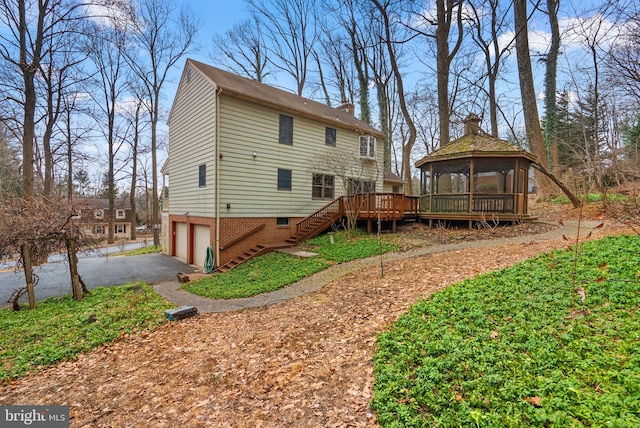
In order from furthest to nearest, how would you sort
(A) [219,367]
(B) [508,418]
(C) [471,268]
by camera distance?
(C) [471,268]
(A) [219,367]
(B) [508,418]

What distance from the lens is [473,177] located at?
38.2 feet

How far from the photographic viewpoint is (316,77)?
25.1 m

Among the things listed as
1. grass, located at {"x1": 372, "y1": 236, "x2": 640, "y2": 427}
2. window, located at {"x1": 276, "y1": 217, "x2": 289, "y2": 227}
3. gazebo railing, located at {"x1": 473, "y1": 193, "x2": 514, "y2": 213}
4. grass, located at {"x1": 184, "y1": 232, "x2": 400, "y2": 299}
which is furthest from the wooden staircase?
grass, located at {"x1": 372, "y1": 236, "x2": 640, "y2": 427}

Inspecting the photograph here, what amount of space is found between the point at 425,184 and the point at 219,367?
1236cm

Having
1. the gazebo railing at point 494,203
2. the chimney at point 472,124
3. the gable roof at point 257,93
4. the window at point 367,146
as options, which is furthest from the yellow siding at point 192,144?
the chimney at point 472,124

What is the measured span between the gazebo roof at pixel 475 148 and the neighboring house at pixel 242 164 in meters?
3.74

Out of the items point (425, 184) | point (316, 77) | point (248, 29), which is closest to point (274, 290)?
point (425, 184)

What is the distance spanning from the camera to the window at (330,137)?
14672 mm

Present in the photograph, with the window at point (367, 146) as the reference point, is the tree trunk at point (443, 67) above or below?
above

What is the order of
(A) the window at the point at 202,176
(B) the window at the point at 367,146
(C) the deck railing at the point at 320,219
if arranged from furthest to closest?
(B) the window at the point at 367,146 < (C) the deck railing at the point at 320,219 < (A) the window at the point at 202,176

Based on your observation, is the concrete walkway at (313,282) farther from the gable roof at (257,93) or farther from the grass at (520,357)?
the gable roof at (257,93)

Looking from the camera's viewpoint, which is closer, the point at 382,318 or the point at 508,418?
the point at 508,418

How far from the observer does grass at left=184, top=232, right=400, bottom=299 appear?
833cm

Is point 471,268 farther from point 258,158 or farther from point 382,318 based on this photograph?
point 258,158
